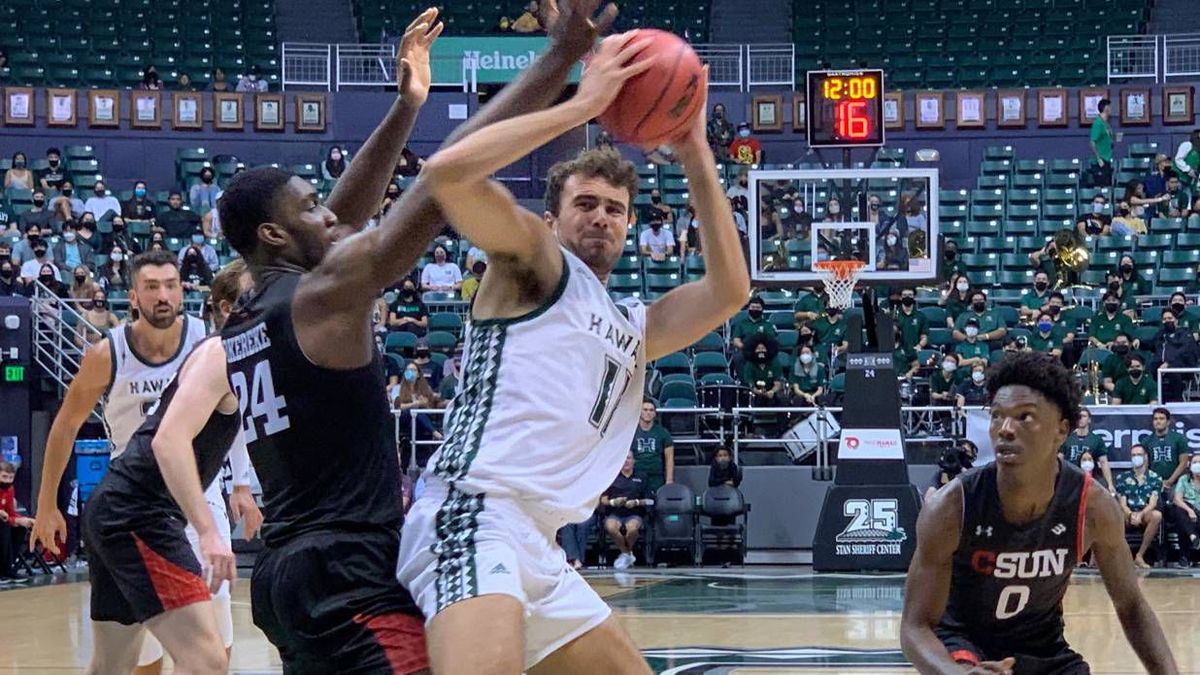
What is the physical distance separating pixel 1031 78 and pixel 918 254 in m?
12.1

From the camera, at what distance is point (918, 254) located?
13.9 m

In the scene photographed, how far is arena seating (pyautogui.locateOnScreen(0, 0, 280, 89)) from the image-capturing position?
24109 millimetres

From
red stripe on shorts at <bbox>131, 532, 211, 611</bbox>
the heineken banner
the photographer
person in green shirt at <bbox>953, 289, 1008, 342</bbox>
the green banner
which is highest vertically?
the green banner

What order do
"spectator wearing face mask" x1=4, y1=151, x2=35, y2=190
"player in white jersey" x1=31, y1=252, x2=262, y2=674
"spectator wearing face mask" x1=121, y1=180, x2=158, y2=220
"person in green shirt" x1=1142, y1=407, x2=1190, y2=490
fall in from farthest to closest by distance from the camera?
"spectator wearing face mask" x1=4, y1=151, x2=35, y2=190 < "spectator wearing face mask" x1=121, y1=180, x2=158, y2=220 < "person in green shirt" x1=1142, y1=407, x2=1190, y2=490 < "player in white jersey" x1=31, y1=252, x2=262, y2=674

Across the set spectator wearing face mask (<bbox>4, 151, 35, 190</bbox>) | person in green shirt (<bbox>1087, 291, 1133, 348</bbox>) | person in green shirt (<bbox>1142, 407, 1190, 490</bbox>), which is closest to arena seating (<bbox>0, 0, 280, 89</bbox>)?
spectator wearing face mask (<bbox>4, 151, 35, 190</bbox>)

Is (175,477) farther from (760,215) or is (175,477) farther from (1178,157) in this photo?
(1178,157)

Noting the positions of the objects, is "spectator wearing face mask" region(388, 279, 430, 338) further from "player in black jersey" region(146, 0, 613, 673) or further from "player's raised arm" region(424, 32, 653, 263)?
"player's raised arm" region(424, 32, 653, 263)

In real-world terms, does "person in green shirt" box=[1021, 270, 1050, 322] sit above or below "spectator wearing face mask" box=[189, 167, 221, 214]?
below

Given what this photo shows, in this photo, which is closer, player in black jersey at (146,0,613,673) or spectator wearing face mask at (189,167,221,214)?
player in black jersey at (146,0,613,673)

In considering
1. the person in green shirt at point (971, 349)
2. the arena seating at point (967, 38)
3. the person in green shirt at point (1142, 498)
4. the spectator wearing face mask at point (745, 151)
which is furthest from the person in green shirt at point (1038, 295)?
the arena seating at point (967, 38)

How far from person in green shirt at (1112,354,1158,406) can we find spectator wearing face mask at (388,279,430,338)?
283 inches

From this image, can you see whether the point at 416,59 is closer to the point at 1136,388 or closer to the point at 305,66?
the point at 1136,388

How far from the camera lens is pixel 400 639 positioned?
10.2ft

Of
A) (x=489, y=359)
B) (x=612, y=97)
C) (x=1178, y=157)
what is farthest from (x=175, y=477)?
(x=1178, y=157)
